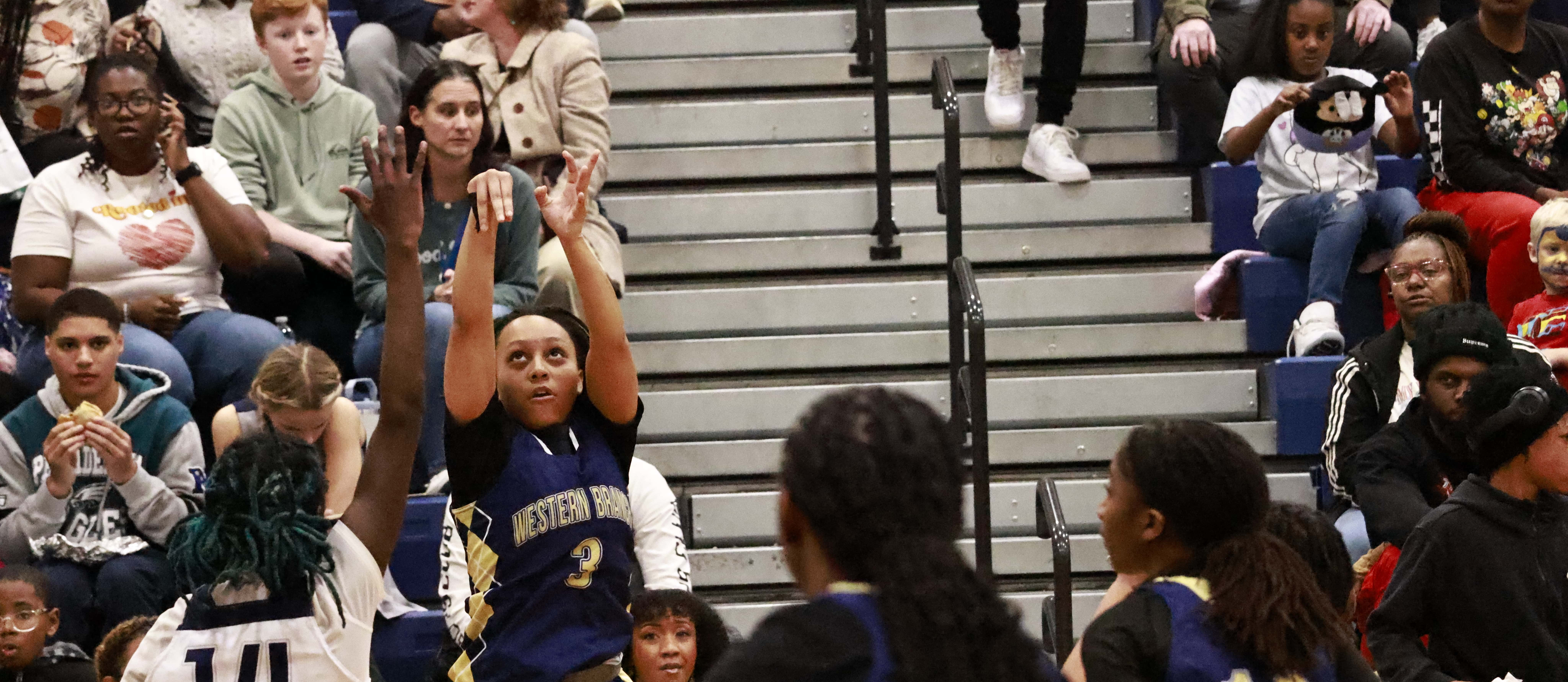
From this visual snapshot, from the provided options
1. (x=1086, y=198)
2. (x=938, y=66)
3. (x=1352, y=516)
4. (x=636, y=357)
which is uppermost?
(x=938, y=66)

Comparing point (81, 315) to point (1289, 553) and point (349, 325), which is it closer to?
point (349, 325)

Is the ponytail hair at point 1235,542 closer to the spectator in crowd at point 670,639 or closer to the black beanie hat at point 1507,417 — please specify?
the black beanie hat at point 1507,417

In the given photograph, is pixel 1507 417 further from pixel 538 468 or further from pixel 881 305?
pixel 881 305

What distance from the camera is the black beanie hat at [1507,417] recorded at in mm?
3703

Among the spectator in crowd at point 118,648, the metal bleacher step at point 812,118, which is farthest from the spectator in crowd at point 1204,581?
the metal bleacher step at point 812,118

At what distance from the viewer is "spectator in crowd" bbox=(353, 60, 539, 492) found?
16.8 feet

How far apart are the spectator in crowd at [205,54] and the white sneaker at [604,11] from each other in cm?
91

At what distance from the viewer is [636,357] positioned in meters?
5.91

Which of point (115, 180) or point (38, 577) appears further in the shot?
point (115, 180)

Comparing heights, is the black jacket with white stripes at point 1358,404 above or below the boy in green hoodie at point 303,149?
below

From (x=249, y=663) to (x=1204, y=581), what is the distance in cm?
146

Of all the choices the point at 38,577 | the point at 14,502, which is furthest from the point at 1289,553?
the point at 14,502

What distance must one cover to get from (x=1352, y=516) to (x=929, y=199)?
1.96 metres

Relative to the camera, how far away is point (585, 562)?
10.7 ft
